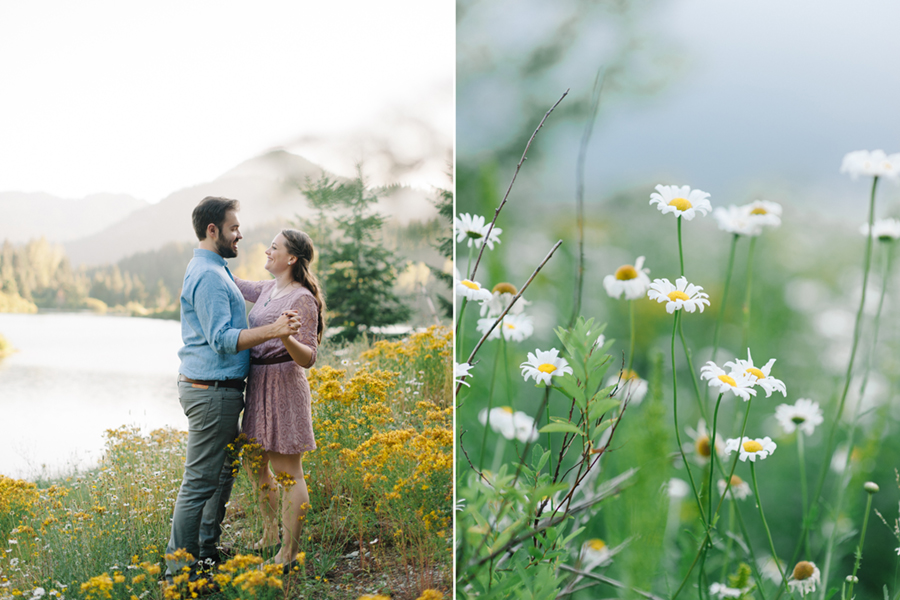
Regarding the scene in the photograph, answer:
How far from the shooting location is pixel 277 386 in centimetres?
158

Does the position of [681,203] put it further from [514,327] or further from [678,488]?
[678,488]

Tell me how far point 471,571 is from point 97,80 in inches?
68.6

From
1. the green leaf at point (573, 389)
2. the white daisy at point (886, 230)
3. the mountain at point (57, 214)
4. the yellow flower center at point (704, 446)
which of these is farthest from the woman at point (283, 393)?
the white daisy at point (886, 230)

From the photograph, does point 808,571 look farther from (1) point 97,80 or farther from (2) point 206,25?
(1) point 97,80

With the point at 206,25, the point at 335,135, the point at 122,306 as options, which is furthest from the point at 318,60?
the point at 122,306

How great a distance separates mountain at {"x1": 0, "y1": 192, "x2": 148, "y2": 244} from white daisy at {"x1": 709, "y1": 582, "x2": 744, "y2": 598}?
2007mm

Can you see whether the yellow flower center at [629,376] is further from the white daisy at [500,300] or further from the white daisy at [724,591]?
the white daisy at [724,591]

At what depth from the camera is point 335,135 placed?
5.71 feet

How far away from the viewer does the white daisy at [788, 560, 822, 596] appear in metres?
1.50

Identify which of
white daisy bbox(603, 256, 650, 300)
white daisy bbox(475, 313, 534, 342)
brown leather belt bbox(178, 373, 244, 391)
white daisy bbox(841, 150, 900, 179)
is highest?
white daisy bbox(841, 150, 900, 179)

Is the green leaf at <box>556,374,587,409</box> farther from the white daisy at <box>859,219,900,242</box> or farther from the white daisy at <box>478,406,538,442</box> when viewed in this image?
the white daisy at <box>859,219,900,242</box>

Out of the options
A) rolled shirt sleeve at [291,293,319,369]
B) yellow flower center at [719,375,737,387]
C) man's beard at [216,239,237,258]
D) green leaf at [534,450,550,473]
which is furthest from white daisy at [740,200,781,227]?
man's beard at [216,239,237,258]

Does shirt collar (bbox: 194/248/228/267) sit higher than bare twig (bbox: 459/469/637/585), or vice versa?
shirt collar (bbox: 194/248/228/267)

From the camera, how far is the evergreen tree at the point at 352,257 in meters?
1.72
